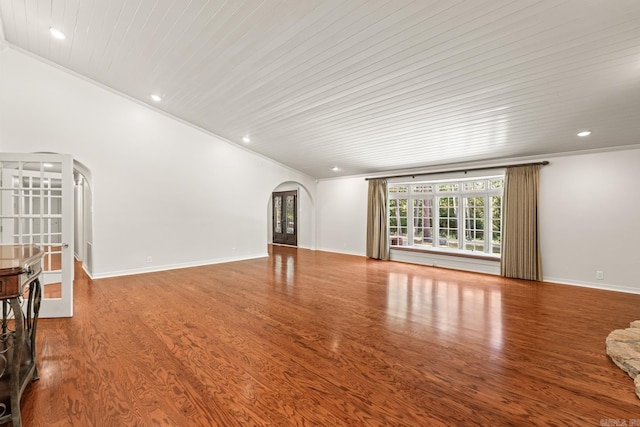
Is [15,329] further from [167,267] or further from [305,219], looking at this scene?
[305,219]

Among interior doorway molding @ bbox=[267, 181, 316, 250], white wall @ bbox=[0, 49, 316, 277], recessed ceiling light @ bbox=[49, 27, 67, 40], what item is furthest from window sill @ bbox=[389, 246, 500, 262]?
recessed ceiling light @ bbox=[49, 27, 67, 40]

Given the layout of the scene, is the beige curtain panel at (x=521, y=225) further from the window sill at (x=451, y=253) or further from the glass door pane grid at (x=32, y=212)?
the glass door pane grid at (x=32, y=212)

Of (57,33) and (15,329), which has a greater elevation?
(57,33)

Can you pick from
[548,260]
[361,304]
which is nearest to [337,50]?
[361,304]

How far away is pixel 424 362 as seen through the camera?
94.9 inches

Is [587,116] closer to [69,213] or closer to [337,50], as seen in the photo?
[337,50]

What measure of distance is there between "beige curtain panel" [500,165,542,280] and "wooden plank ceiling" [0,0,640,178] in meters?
0.51

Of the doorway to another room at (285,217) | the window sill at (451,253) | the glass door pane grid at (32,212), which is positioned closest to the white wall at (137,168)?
the glass door pane grid at (32,212)

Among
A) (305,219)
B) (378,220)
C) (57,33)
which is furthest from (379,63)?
(305,219)

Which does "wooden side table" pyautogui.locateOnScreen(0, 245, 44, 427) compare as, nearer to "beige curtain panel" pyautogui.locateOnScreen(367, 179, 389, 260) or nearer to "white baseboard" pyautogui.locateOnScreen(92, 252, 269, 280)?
"white baseboard" pyautogui.locateOnScreen(92, 252, 269, 280)

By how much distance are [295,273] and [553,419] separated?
4.62 m

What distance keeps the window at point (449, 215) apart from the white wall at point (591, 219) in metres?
0.95

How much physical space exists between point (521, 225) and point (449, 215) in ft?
5.37

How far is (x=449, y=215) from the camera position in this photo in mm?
6930
